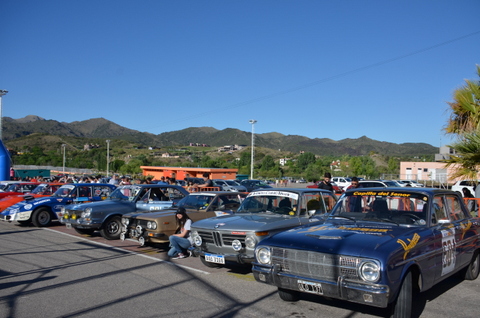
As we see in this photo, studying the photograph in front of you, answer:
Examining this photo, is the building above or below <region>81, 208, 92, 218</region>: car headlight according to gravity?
above

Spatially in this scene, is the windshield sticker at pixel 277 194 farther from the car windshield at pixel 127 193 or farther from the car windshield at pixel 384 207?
the car windshield at pixel 127 193

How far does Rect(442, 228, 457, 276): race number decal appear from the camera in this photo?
5.84 m

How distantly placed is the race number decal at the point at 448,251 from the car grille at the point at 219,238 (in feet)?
10.4

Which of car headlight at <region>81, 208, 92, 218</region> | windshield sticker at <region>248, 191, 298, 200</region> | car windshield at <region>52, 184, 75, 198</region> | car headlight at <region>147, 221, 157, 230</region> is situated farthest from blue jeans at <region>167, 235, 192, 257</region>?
car windshield at <region>52, 184, 75, 198</region>

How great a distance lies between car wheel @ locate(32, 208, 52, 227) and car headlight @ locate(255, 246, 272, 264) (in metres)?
11.4

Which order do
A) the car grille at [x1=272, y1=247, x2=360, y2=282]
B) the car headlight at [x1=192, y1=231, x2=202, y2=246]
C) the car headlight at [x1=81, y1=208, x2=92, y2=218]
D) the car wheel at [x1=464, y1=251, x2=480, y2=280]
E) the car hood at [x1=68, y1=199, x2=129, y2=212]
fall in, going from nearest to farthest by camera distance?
1. the car grille at [x1=272, y1=247, x2=360, y2=282]
2. the car wheel at [x1=464, y1=251, x2=480, y2=280]
3. the car headlight at [x1=192, y1=231, x2=202, y2=246]
4. the car headlight at [x1=81, y1=208, x2=92, y2=218]
5. the car hood at [x1=68, y1=199, x2=129, y2=212]

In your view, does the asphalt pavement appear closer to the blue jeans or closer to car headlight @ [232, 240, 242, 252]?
the blue jeans

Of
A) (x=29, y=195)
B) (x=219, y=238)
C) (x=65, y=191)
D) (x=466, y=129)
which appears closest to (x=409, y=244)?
(x=219, y=238)

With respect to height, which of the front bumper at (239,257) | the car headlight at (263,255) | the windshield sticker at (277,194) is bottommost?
the front bumper at (239,257)

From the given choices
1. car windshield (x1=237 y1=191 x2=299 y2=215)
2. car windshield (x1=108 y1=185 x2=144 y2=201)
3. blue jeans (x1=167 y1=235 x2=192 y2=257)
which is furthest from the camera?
car windshield (x1=108 y1=185 x2=144 y2=201)

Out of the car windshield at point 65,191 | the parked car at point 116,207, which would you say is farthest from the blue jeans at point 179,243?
the car windshield at point 65,191

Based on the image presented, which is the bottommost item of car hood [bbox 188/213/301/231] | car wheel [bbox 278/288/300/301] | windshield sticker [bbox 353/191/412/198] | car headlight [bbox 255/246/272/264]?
car wheel [bbox 278/288/300/301]

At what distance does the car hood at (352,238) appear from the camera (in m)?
4.80

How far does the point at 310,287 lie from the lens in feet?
16.4
